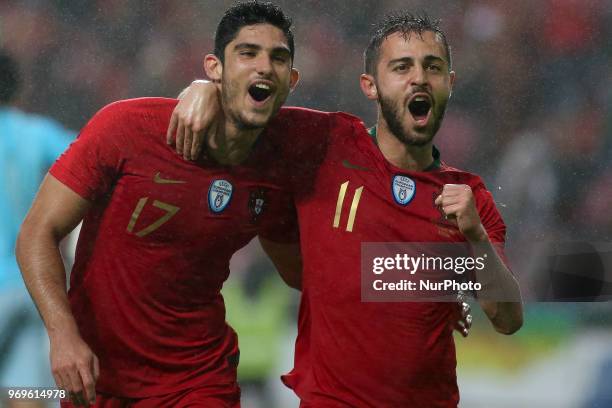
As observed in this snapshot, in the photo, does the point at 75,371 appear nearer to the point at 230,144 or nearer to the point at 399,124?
the point at 230,144

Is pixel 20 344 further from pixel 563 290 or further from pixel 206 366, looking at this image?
pixel 563 290

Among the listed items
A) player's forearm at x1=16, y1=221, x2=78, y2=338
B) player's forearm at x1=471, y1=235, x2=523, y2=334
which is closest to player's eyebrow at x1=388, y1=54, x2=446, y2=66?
player's forearm at x1=471, y1=235, x2=523, y2=334

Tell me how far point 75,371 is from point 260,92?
2.82ft

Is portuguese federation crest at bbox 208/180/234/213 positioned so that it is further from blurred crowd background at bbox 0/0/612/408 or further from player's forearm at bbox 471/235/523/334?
blurred crowd background at bbox 0/0/612/408

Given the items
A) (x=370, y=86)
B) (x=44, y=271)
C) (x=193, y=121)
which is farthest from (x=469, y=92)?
(x=44, y=271)

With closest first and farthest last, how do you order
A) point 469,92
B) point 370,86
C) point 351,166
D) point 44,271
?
point 44,271 → point 351,166 → point 370,86 → point 469,92

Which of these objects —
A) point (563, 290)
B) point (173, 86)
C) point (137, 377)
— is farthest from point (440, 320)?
point (173, 86)

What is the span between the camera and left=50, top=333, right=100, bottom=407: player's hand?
2.30 metres

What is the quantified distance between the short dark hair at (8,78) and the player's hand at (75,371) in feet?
7.82

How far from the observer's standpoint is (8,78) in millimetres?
4551

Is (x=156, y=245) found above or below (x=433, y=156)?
below

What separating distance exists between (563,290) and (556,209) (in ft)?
1.43

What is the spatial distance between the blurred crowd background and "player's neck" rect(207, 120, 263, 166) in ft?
5.45

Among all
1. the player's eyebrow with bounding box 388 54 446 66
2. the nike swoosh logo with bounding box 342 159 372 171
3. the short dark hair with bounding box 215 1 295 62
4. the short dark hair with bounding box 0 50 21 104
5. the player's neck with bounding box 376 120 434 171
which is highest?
the short dark hair with bounding box 0 50 21 104
